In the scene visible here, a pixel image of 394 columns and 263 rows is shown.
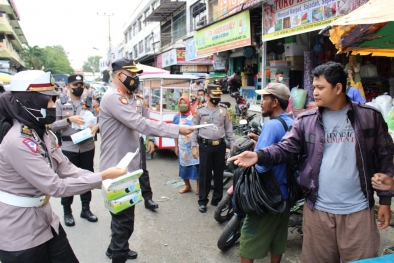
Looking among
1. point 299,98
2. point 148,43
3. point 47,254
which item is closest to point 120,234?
point 47,254

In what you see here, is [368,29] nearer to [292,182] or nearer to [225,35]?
[292,182]

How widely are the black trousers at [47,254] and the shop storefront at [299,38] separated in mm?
6261

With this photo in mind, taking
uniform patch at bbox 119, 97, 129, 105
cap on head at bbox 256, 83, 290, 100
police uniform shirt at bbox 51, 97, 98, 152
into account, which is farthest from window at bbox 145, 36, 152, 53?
cap on head at bbox 256, 83, 290, 100

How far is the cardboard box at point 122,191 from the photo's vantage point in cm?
258

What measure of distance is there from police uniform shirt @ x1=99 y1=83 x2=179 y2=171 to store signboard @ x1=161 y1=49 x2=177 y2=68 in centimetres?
1772

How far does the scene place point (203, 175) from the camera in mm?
5156

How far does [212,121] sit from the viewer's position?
17.1 feet

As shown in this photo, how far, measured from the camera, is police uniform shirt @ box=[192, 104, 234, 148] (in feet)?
16.7

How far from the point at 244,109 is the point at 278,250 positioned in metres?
7.99

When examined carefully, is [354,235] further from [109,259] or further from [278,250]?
[109,259]

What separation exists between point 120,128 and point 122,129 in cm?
2

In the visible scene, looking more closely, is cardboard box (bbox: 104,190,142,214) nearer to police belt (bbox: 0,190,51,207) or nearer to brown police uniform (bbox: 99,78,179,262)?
brown police uniform (bbox: 99,78,179,262)

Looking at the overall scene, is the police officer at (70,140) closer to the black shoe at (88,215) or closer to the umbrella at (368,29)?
the black shoe at (88,215)

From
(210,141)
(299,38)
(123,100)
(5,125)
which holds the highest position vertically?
(299,38)
